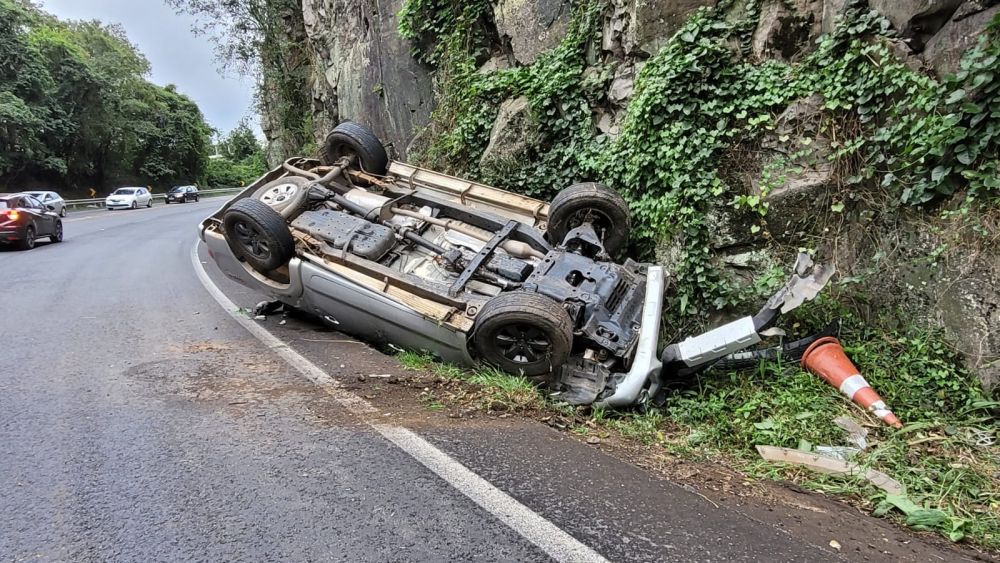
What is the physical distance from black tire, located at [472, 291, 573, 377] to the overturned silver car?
1cm

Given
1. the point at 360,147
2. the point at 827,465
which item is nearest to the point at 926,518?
the point at 827,465

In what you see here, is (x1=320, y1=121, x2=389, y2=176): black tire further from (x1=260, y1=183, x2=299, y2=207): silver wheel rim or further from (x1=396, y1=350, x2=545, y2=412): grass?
(x1=396, y1=350, x2=545, y2=412): grass

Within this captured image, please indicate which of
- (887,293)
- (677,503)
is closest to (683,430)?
(677,503)

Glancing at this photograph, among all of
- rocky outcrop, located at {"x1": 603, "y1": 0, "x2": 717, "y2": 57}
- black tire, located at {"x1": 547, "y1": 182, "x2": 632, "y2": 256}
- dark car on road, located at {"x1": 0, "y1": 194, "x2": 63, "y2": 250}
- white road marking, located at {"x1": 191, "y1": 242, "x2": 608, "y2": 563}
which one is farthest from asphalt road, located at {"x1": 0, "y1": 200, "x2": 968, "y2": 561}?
dark car on road, located at {"x1": 0, "y1": 194, "x2": 63, "y2": 250}

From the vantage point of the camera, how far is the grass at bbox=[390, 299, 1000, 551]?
9.52ft

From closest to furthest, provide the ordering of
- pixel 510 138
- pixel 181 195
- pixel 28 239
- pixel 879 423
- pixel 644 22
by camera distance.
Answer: pixel 879 423 → pixel 644 22 → pixel 510 138 → pixel 28 239 → pixel 181 195

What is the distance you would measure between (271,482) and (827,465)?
10.5 feet

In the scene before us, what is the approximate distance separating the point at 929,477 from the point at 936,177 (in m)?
2.15

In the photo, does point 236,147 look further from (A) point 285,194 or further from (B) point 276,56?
(A) point 285,194

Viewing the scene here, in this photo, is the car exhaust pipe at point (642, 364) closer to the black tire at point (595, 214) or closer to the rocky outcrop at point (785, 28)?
the black tire at point (595, 214)

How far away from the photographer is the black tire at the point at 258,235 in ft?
17.1

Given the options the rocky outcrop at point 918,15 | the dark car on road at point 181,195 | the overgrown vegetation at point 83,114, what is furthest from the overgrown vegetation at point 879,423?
the dark car on road at point 181,195

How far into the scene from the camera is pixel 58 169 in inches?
1104

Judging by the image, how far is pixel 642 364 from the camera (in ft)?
12.9
